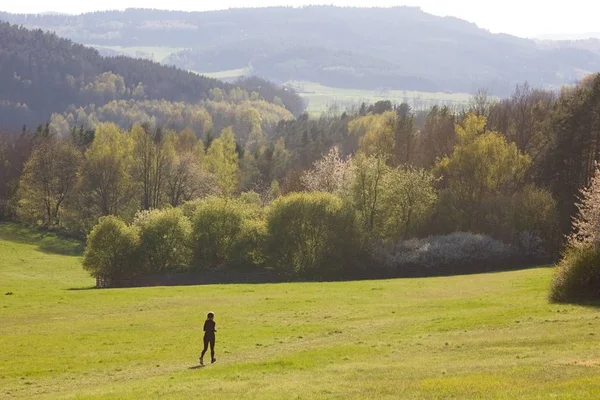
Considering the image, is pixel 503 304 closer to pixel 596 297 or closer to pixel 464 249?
pixel 596 297

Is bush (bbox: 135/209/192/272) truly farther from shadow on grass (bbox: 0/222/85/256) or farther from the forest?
shadow on grass (bbox: 0/222/85/256)

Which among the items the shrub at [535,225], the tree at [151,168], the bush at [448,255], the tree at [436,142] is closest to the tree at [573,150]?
the shrub at [535,225]

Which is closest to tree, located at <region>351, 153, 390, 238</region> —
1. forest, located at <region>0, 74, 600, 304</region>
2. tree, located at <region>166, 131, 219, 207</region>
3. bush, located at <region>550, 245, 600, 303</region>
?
forest, located at <region>0, 74, 600, 304</region>

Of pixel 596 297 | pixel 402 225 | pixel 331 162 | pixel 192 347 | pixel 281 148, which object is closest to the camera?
pixel 192 347

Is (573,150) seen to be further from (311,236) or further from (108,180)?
(108,180)

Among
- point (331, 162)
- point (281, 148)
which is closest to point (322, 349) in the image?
point (331, 162)

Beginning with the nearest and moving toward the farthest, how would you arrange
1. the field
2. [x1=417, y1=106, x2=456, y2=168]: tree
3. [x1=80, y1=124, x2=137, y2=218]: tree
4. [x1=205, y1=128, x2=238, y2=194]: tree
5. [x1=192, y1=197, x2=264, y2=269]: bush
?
the field < [x1=192, y1=197, x2=264, y2=269]: bush < [x1=417, y1=106, x2=456, y2=168]: tree < [x1=80, y1=124, x2=137, y2=218]: tree < [x1=205, y1=128, x2=238, y2=194]: tree

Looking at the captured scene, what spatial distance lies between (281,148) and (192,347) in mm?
137986

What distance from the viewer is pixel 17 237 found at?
370ft

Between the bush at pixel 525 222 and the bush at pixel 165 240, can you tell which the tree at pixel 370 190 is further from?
the bush at pixel 165 240

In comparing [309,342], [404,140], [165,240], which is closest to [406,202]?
[165,240]

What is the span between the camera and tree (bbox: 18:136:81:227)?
121750 mm

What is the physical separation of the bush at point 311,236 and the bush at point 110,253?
14741mm

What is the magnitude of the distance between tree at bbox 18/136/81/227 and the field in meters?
58.7
